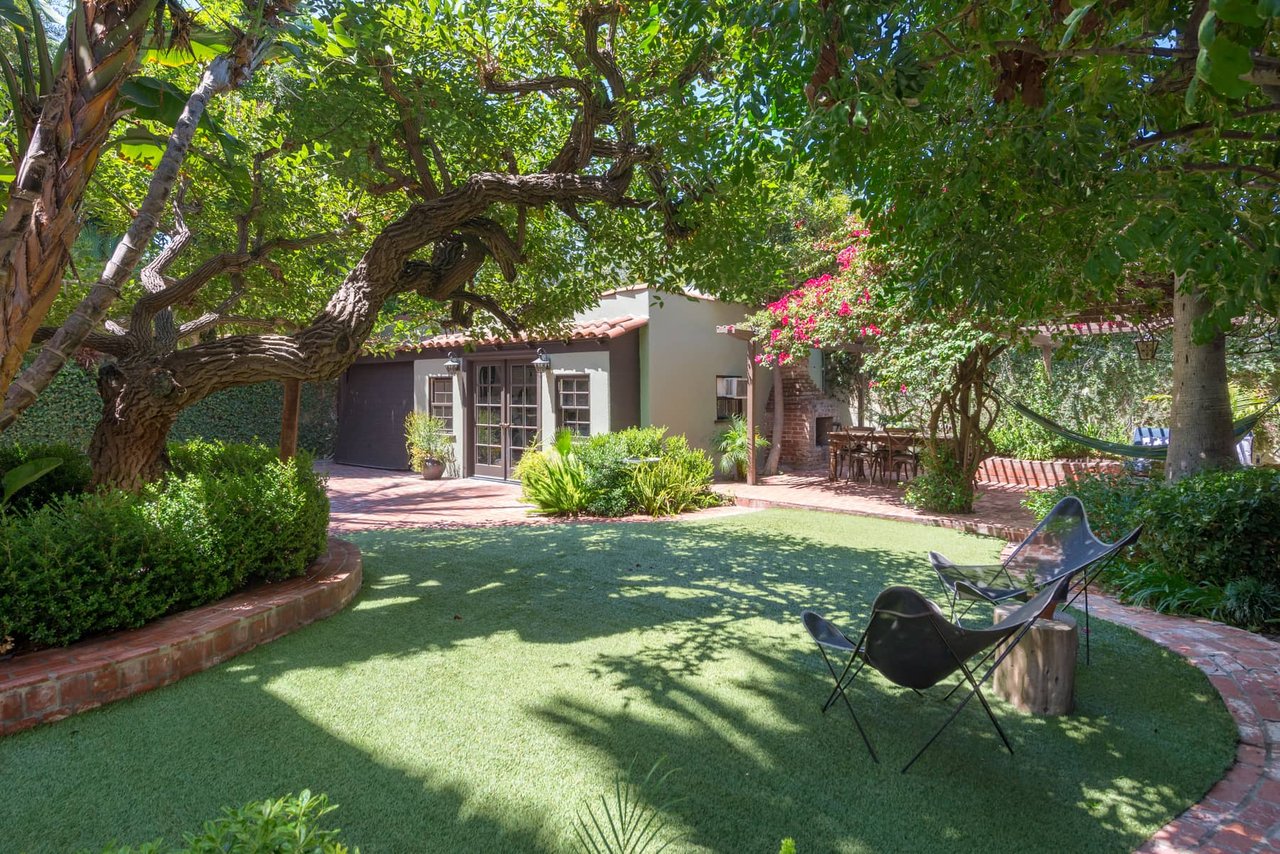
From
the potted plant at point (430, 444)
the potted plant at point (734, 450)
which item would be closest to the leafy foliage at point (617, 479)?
the potted plant at point (734, 450)

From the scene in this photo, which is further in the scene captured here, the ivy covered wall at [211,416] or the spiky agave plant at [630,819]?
the ivy covered wall at [211,416]

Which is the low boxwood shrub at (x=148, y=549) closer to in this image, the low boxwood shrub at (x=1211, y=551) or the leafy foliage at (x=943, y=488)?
the low boxwood shrub at (x=1211, y=551)

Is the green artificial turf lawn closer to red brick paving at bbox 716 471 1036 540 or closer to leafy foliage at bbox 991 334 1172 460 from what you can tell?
red brick paving at bbox 716 471 1036 540

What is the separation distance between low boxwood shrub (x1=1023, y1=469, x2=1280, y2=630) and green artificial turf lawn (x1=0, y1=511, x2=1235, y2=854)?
0.94 metres

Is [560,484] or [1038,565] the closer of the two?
[1038,565]

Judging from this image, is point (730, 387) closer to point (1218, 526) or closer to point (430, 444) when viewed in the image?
point (430, 444)

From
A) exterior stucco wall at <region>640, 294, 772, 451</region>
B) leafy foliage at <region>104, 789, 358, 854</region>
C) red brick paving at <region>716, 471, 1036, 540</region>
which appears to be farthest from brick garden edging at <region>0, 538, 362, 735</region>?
exterior stucco wall at <region>640, 294, 772, 451</region>

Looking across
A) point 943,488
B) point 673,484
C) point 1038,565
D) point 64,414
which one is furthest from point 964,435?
point 64,414

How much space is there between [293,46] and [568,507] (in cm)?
620

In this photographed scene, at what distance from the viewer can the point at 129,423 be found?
4.59 meters

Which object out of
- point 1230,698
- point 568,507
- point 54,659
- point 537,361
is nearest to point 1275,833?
point 1230,698

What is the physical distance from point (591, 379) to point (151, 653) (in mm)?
8493

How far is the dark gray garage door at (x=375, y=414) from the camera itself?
15.0m

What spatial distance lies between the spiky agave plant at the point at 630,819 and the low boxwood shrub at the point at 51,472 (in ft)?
17.0
